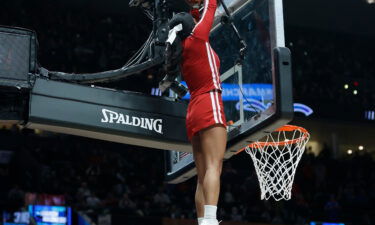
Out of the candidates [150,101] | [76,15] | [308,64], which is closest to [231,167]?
[308,64]

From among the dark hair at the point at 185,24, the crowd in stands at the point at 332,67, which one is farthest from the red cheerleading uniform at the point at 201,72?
the crowd in stands at the point at 332,67

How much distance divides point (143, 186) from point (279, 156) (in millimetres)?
8902

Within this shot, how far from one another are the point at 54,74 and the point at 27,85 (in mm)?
422

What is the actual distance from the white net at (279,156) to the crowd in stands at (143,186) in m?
6.92

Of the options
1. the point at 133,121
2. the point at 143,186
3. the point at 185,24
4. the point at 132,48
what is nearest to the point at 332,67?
the point at 132,48

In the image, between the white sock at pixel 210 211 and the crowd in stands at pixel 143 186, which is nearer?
the white sock at pixel 210 211

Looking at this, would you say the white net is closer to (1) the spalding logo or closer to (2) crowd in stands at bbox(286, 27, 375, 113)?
(1) the spalding logo

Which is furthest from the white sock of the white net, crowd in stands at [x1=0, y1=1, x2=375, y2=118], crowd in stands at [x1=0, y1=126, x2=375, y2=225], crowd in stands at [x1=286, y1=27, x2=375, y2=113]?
crowd in stands at [x1=286, y1=27, x2=375, y2=113]

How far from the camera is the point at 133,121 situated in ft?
19.3

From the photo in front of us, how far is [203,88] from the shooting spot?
16.3 ft

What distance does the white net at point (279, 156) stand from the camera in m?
6.75

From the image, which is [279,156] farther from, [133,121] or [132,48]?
[132,48]

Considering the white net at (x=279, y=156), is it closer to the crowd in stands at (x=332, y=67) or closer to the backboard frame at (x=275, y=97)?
the backboard frame at (x=275, y=97)

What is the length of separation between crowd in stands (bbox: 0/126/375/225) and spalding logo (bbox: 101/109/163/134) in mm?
7833
